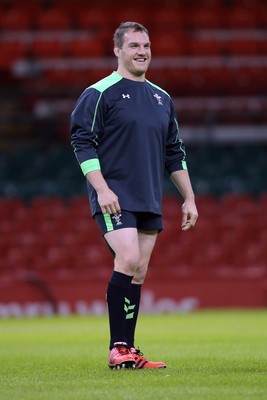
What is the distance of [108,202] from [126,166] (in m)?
0.35

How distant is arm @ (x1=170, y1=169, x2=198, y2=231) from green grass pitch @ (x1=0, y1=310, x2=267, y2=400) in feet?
2.79

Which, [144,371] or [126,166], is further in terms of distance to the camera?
[126,166]

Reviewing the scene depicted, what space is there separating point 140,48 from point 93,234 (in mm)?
12379

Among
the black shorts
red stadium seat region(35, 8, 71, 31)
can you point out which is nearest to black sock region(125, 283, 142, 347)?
the black shorts

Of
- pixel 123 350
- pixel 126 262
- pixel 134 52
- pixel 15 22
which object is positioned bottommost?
pixel 123 350

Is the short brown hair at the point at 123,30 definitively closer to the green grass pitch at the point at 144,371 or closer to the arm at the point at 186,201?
the arm at the point at 186,201

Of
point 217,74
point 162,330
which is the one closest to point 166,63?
point 217,74

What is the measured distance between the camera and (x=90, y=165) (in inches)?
228

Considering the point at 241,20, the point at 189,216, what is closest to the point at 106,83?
the point at 189,216

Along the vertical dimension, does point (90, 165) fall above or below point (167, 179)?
above

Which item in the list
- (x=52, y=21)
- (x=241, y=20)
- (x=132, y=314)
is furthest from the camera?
(x=241, y=20)

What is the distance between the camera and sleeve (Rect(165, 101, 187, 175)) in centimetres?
634

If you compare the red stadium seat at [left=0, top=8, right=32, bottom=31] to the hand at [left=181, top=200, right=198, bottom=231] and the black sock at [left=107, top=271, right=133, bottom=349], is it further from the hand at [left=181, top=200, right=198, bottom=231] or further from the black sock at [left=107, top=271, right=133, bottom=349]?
the black sock at [left=107, top=271, right=133, bottom=349]

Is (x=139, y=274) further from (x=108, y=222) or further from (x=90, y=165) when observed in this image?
(x=90, y=165)
